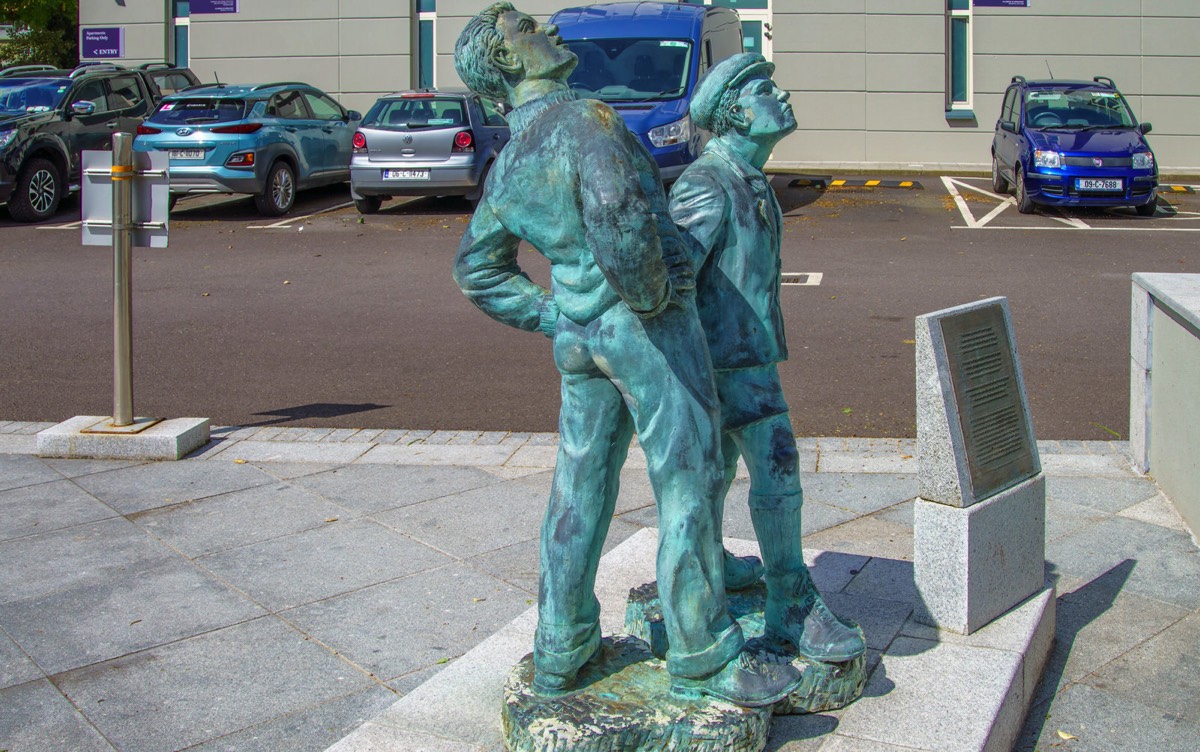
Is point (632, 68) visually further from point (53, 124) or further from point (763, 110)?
point (763, 110)

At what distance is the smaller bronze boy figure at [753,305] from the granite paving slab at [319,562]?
2.09 meters

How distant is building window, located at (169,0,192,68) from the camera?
24453mm

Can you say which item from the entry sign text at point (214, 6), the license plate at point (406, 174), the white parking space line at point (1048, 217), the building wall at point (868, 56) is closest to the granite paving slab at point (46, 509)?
the license plate at point (406, 174)

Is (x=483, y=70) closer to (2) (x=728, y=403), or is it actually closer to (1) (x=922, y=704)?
(2) (x=728, y=403)

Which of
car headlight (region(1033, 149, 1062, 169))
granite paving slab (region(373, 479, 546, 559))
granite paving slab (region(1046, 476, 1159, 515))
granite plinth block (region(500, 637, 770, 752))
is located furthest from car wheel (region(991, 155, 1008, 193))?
granite plinth block (region(500, 637, 770, 752))

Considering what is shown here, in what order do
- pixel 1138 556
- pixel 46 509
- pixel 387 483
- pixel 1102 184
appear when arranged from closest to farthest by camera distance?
pixel 1138 556, pixel 46 509, pixel 387 483, pixel 1102 184

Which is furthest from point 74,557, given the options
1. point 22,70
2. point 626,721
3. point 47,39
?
point 47,39

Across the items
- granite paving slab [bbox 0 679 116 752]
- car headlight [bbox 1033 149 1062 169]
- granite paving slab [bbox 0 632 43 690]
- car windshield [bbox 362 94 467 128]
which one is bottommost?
granite paving slab [bbox 0 679 116 752]

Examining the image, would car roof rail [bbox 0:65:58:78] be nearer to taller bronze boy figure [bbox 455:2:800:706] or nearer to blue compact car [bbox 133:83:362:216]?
blue compact car [bbox 133:83:362:216]

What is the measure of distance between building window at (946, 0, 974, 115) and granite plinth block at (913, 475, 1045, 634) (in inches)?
781

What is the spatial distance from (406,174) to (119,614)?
12675 millimetres

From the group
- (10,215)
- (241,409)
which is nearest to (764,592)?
(241,409)

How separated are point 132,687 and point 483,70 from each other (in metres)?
2.45

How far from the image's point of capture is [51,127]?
1755 centimetres
